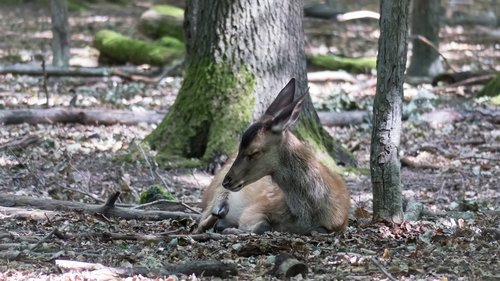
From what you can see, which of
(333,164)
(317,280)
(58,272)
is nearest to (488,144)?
(333,164)

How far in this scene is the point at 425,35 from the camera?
53.1 ft

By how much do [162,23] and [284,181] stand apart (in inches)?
540

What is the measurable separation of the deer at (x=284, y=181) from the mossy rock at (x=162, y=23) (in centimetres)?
1290

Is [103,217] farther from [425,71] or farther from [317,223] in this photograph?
[425,71]

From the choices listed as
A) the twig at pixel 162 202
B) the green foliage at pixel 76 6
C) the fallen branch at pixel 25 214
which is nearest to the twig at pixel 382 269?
the twig at pixel 162 202

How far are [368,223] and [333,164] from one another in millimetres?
2909

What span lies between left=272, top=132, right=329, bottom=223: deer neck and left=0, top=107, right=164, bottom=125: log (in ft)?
17.2

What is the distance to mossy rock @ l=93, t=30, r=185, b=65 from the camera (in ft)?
56.3

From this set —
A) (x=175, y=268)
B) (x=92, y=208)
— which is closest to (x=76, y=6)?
(x=92, y=208)

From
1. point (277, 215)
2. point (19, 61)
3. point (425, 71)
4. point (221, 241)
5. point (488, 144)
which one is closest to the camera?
point (221, 241)

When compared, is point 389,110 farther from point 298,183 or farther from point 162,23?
point 162,23

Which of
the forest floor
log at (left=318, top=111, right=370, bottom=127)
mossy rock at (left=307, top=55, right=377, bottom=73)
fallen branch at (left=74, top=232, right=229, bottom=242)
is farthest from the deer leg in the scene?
mossy rock at (left=307, top=55, right=377, bottom=73)

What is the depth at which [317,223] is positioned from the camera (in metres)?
6.41

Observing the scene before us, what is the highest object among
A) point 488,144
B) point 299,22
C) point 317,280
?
point 299,22
